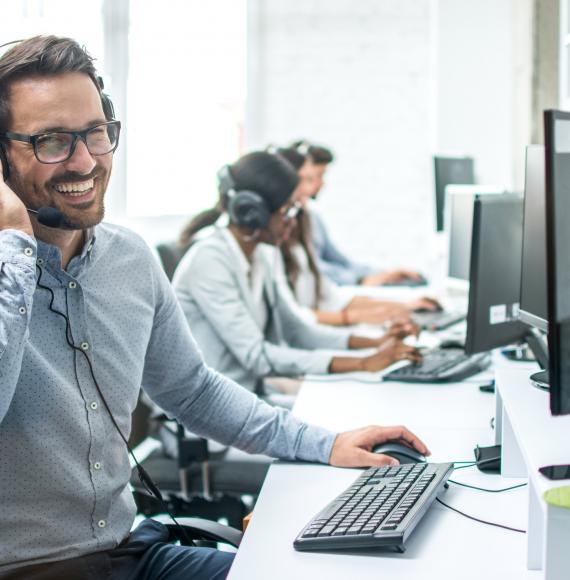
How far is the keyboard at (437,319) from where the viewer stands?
2.83 metres

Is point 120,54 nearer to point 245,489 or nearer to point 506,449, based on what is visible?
point 245,489

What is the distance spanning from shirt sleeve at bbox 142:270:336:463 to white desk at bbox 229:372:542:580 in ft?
0.19

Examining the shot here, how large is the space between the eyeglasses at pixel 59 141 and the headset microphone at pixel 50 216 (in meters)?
0.07

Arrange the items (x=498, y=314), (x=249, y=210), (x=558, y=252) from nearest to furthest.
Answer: (x=558, y=252)
(x=498, y=314)
(x=249, y=210)

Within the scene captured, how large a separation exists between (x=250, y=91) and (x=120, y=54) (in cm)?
148

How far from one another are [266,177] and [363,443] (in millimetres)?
1103

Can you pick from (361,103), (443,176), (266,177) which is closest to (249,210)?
(266,177)

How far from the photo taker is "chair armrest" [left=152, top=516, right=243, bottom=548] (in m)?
1.32

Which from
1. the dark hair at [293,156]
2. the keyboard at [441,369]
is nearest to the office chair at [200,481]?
the keyboard at [441,369]

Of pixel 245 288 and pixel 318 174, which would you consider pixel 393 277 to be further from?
pixel 245 288

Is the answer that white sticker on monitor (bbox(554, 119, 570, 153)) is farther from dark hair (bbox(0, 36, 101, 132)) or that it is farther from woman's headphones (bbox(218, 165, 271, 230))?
woman's headphones (bbox(218, 165, 271, 230))

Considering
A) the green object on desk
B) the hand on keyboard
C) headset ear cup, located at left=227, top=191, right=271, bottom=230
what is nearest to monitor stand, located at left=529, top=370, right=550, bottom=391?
the green object on desk

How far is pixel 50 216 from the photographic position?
127 cm

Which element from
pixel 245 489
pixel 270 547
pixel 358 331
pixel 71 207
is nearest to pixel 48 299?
pixel 71 207
